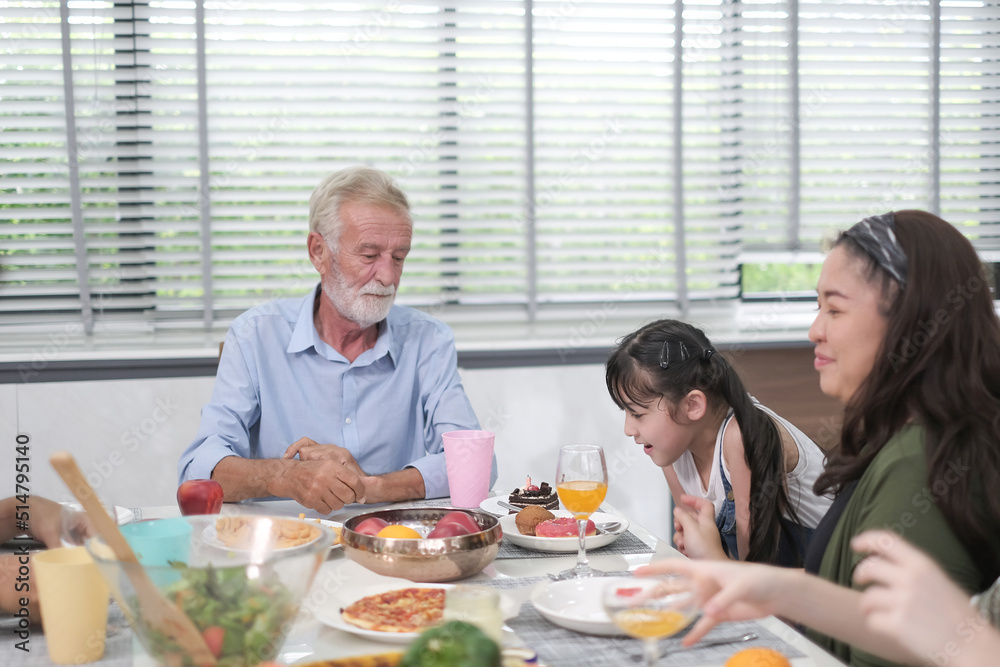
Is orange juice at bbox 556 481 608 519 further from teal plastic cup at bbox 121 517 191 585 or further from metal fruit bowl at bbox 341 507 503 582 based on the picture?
teal plastic cup at bbox 121 517 191 585

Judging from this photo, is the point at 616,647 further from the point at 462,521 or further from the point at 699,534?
the point at 699,534

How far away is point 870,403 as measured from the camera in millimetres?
1250

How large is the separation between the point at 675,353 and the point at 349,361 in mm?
823

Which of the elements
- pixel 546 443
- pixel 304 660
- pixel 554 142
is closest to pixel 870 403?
pixel 304 660

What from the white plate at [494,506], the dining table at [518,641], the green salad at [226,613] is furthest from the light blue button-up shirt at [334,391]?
the green salad at [226,613]

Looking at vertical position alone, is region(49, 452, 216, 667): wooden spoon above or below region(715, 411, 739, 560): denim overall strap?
above

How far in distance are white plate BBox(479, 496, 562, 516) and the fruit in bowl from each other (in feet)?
2.59

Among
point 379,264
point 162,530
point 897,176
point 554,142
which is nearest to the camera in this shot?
point 162,530

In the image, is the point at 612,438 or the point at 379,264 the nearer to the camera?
the point at 379,264

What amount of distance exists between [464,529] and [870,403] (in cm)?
64

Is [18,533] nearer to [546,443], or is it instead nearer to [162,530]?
[162,530]

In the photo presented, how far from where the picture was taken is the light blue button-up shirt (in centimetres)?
206

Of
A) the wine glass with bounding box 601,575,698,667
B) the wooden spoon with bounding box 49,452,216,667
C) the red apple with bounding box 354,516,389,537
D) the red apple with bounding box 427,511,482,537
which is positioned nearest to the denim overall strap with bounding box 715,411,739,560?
the red apple with bounding box 427,511,482,537

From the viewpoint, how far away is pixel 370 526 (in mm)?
1281
